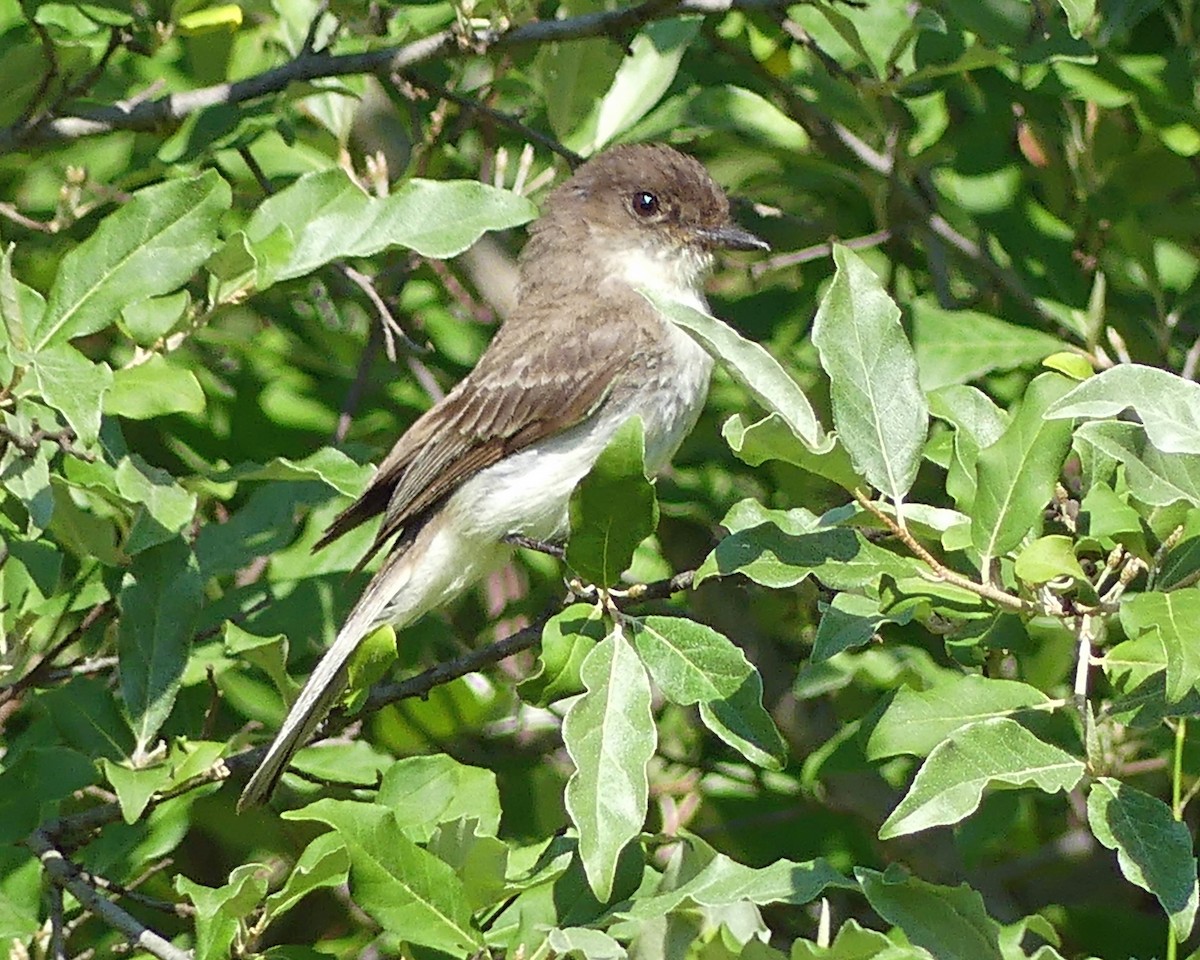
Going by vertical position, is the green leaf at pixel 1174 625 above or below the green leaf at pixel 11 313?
below

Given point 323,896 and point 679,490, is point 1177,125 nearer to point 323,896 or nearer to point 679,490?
point 679,490

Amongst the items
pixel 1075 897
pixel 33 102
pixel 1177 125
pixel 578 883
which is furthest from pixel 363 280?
pixel 1075 897

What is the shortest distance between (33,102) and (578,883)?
6.89ft

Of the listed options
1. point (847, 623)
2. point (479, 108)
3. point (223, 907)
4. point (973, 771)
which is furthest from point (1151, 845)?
point (479, 108)

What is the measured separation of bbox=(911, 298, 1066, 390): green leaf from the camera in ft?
13.7

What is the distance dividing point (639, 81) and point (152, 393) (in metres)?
1.80

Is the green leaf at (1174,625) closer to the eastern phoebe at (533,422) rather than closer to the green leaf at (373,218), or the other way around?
the green leaf at (373,218)

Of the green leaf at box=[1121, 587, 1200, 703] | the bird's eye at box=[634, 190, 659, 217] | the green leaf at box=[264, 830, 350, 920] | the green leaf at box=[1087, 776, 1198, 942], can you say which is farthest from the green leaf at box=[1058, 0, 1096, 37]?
the bird's eye at box=[634, 190, 659, 217]

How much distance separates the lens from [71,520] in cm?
330

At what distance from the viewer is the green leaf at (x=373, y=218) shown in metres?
3.29

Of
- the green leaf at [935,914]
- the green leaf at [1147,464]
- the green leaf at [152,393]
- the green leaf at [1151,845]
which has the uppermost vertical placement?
the green leaf at [1147,464]

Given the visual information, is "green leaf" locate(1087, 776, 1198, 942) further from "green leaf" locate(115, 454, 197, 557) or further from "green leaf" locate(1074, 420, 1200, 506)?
"green leaf" locate(115, 454, 197, 557)

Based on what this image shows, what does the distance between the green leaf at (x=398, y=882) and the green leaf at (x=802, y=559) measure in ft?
1.96

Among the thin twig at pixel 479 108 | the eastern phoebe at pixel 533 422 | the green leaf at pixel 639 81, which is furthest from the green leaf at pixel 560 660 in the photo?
the green leaf at pixel 639 81
